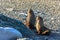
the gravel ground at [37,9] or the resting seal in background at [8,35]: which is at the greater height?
the gravel ground at [37,9]

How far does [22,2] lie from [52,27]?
5921 mm

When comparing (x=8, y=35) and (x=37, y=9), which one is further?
(x=37, y=9)

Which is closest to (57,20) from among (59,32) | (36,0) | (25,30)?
(59,32)

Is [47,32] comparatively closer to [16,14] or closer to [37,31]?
[37,31]

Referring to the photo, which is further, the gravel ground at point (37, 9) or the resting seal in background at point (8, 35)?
the gravel ground at point (37, 9)

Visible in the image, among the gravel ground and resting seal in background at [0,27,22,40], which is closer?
resting seal in background at [0,27,22,40]

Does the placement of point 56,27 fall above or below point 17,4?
below

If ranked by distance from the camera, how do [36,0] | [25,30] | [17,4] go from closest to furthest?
[25,30], [17,4], [36,0]

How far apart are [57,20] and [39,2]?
452cm

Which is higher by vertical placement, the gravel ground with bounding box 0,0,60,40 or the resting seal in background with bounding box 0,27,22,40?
the gravel ground with bounding box 0,0,60,40

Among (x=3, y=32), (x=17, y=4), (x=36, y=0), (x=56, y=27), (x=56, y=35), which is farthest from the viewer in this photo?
(x=36, y=0)

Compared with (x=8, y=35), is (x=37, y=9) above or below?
above

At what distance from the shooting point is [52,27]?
10.3 meters

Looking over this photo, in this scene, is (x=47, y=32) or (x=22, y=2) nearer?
(x=47, y=32)
